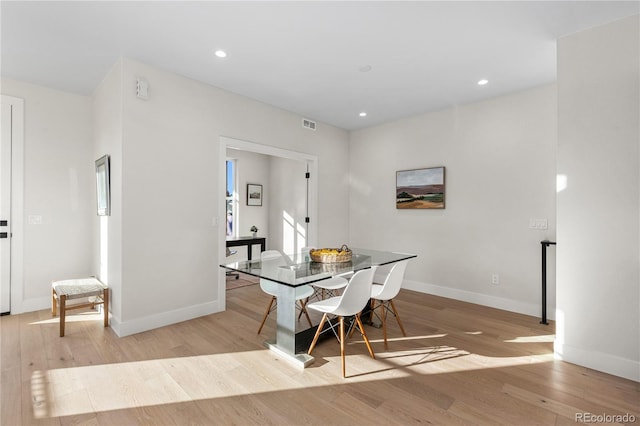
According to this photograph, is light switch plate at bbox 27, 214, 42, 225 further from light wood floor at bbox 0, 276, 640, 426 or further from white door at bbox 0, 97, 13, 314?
light wood floor at bbox 0, 276, 640, 426

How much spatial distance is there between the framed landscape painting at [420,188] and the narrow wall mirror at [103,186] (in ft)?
12.4

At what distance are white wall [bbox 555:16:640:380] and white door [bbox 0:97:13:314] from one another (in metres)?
5.53

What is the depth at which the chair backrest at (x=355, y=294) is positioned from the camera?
2.25 meters

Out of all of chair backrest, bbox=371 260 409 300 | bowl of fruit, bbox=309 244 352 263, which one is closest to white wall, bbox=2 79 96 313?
bowl of fruit, bbox=309 244 352 263

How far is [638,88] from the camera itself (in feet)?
7.18

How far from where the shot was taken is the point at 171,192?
324cm

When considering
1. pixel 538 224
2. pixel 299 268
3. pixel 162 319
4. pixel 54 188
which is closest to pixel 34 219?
pixel 54 188

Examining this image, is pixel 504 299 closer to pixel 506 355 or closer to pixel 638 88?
pixel 506 355

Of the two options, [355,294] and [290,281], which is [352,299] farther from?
[290,281]

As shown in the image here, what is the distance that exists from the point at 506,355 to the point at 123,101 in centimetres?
414

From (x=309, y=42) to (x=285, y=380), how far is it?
271cm

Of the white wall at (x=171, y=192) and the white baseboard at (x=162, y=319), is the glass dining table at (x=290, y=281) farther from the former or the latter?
the white baseboard at (x=162, y=319)

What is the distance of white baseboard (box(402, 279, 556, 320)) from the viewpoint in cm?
352

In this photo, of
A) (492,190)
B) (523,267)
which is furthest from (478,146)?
(523,267)
